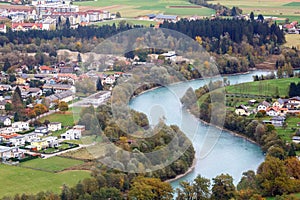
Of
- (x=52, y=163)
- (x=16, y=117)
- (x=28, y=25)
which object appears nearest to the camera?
(x=52, y=163)

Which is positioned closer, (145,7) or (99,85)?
(99,85)

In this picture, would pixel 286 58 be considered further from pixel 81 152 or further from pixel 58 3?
pixel 58 3

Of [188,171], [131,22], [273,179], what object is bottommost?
[131,22]

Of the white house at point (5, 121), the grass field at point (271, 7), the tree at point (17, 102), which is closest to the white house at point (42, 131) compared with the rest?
the white house at point (5, 121)

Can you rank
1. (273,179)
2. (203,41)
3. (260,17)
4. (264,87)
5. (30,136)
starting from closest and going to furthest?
(273,179)
(30,136)
(264,87)
(203,41)
(260,17)

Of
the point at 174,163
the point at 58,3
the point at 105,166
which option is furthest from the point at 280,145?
the point at 58,3

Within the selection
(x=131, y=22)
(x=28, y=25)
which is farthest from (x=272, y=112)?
(x=28, y=25)

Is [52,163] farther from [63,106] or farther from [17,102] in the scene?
[17,102]

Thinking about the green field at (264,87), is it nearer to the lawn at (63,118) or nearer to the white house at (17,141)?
the lawn at (63,118)
